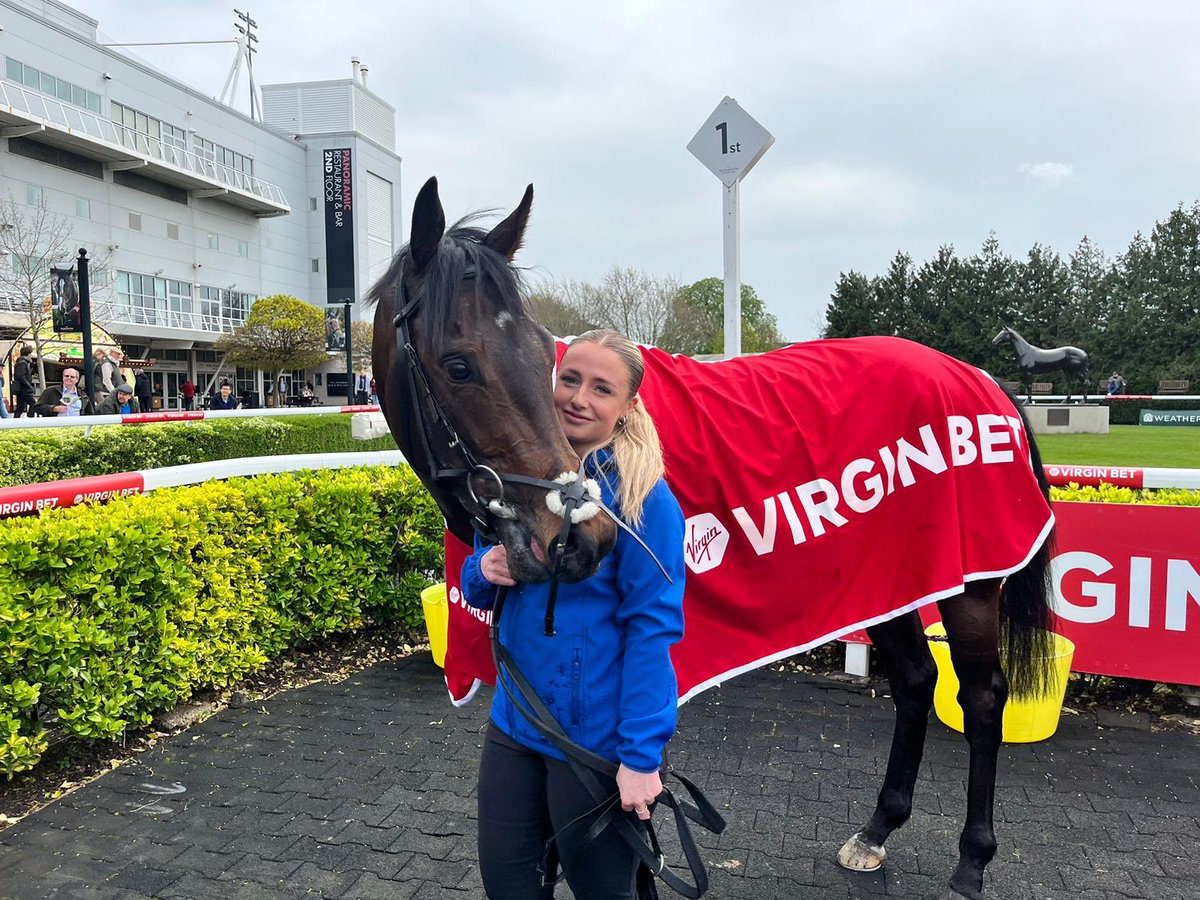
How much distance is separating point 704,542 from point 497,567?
36.4 inches

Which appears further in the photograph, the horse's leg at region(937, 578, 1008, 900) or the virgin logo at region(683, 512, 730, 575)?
the horse's leg at region(937, 578, 1008, 900)

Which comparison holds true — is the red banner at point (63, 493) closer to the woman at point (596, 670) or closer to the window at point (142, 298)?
the woman at point (596, 670)

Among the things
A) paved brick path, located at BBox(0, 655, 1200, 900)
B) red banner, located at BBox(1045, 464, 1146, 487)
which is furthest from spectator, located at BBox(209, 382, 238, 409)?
red banner, located at BBox(1045, 464, 1146, 487)

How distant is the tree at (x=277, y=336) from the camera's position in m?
35.6

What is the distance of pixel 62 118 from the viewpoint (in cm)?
3566

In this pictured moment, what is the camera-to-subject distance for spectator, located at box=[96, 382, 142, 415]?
1505 centimetres

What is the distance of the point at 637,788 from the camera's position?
162cm

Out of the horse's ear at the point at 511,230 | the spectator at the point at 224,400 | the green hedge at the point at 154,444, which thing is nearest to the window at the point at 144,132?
the spectator at the point at 224,400

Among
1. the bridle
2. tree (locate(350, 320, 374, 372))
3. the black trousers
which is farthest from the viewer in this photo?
tree (locate(350, 320, 374, 372))

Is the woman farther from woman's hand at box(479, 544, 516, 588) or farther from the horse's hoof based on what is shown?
the horse's hoof

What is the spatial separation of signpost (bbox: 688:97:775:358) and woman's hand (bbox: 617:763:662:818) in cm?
362

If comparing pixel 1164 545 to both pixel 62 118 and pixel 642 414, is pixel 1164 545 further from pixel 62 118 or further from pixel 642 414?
pixel 62 118

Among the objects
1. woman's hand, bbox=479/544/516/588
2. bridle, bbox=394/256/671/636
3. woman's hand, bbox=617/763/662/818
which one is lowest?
woman's hand, bbox=617/763/662/818

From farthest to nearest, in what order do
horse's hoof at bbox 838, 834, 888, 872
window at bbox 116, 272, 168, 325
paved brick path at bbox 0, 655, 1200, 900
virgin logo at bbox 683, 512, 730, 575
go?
window at bbox 116, 272, 168, 325, horse's hoof at bbox 838, 834, 888, 872, paved brick path at bbox 0, 655, 1200, 900, virgin logo at bbox 683, 512, 730, 575
